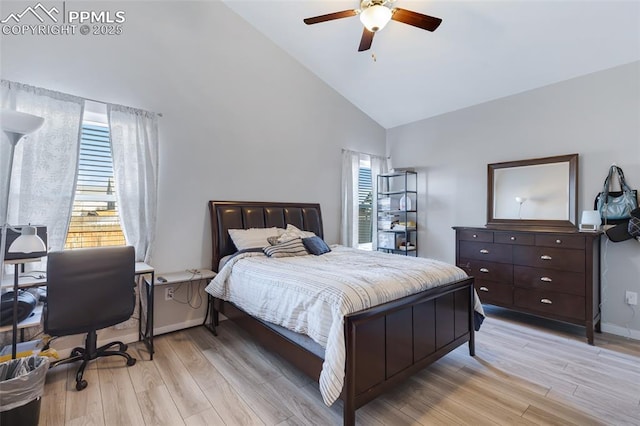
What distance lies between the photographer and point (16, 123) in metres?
1.67

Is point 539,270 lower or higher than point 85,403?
higher

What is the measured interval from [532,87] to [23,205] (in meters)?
5.23

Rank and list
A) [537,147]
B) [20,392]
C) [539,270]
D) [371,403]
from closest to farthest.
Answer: [20,392], [371,403], [539,270], [537,147]

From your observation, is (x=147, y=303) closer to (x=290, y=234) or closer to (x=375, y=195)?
(x=290, y=234)

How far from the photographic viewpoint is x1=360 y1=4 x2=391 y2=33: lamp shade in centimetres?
222

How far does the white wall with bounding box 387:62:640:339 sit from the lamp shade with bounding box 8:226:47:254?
449 cm

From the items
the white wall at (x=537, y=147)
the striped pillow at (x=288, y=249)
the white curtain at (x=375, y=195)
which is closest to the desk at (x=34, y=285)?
the striped pillow at (x=288, y=249)

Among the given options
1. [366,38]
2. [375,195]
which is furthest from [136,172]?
[375,195]

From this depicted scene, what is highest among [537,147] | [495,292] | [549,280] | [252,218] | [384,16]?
[384,16]

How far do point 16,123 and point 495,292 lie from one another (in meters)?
4.40

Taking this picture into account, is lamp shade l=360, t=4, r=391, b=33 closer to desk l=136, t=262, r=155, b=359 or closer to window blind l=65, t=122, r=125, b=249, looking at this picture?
window blind l=65, t=122, r=125, b=249

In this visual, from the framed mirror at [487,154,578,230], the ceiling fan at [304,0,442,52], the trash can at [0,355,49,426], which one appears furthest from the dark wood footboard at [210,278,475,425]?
the ceiling fan at [304,0,442,52]

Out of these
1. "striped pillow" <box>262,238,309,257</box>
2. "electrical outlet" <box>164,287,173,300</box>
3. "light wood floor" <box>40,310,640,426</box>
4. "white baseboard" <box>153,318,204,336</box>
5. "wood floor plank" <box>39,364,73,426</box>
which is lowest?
"light wood floor" <box>40,310,640,426</box>

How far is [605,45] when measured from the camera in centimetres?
288
